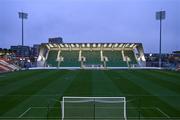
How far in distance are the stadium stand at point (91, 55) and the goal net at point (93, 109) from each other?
68665mm

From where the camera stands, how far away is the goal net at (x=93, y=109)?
55.9 ft

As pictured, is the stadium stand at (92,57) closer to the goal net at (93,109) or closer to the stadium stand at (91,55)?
the stadium stand at (91,55)

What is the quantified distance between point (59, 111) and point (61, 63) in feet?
234

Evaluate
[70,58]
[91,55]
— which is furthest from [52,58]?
[91,55]

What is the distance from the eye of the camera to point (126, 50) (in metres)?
98.5

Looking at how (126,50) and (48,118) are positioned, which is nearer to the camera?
(48,118)

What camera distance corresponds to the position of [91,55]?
96.7 metres

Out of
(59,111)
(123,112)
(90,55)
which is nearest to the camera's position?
(123,112)

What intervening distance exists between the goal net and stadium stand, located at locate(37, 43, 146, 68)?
68665mm

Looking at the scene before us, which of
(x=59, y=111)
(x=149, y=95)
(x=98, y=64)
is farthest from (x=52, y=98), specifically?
(x=98, y=64)

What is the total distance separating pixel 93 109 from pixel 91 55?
79.1 meters

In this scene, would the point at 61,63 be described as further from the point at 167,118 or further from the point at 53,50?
the point at 167,118

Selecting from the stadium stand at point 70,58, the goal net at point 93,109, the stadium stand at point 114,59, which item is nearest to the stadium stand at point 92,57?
Answer: the stadium stand at point 114,59

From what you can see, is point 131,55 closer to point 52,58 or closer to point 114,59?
point 114,59
